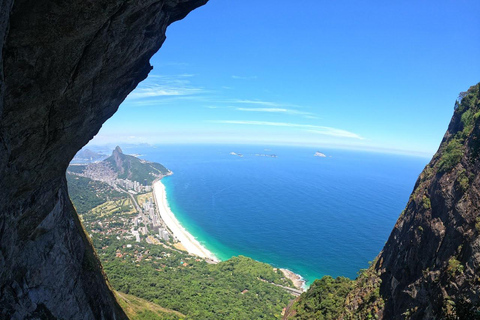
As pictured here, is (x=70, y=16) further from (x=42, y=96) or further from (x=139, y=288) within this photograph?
(x=139, y=288)

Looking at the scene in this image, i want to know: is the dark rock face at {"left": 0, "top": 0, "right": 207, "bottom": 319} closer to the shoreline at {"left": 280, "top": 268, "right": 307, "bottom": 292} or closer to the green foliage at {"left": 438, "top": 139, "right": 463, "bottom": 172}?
the green foliage at {"left": 438, "top": 139, "right": 463, "bottom": 172}

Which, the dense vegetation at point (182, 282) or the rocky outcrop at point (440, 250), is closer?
the rocky outcrop at point (440, 250)

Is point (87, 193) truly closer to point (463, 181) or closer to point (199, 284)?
point (199, 284)

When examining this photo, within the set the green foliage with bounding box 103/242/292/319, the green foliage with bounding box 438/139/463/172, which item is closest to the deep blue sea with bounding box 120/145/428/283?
the green foliage with bounding box 103/242/292/319

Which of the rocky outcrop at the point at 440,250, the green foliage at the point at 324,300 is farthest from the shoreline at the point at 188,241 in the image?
the rocky outcrop at the point at 440,250

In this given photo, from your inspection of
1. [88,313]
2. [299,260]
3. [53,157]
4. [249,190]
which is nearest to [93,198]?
[249,190]

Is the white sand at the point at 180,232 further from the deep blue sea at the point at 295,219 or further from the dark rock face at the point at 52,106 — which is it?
the dark rock face at the point at 52,106

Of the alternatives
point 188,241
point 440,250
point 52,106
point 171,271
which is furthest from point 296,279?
point 52,106
